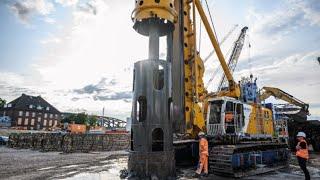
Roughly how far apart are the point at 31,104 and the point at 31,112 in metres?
3.56

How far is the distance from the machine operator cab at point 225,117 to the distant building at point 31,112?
3811 inches

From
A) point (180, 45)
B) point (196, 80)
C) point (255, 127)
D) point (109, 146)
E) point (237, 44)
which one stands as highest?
point (237, 44)

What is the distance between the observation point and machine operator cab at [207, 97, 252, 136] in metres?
14.1

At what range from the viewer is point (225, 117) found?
46.6 feet

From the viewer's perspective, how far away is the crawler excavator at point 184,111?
34.0 feet

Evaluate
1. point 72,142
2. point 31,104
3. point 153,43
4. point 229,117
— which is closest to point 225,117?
point 229,117

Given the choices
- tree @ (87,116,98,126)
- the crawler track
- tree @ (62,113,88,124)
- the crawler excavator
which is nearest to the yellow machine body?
the crawler excavator

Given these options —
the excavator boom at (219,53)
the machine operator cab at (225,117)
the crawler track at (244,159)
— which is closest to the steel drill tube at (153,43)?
the excavator boom at (219,53)

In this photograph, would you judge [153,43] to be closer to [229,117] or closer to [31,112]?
[229,117]

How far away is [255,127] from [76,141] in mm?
23360

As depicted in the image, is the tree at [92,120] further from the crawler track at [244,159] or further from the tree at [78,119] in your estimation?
the crawler track at [244,159]

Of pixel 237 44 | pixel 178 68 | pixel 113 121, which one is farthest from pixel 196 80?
pixel 113 121

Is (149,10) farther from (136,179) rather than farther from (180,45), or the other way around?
(136,179)

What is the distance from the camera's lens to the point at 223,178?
38.9 feet
